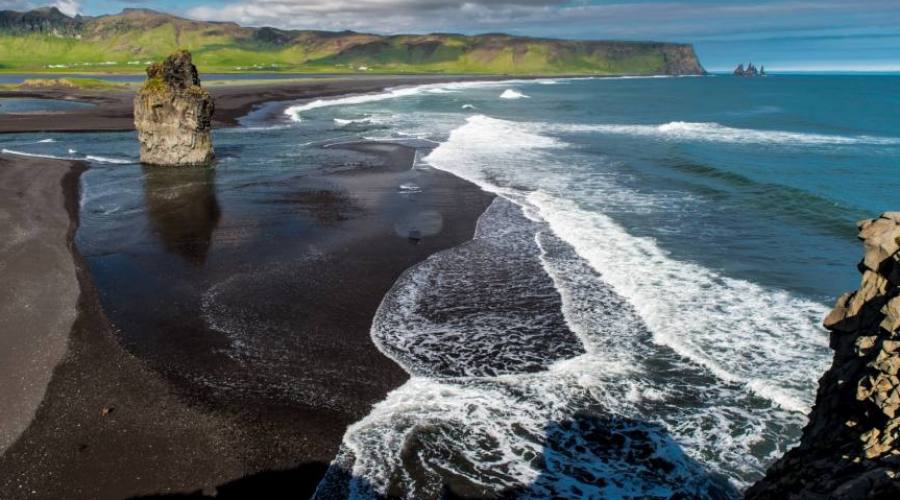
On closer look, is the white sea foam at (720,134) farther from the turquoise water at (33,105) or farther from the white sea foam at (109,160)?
the turquoise water at (33,105)

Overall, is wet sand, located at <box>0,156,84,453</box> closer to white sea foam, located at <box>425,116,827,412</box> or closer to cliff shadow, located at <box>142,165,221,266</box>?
cliff shadow, located at <box>142,165,221,266</box>

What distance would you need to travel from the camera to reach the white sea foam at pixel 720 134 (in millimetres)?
51666

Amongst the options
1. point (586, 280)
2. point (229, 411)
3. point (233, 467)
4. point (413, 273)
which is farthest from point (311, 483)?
point (586, 280)

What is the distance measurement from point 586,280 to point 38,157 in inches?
1425

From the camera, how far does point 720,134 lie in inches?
2212

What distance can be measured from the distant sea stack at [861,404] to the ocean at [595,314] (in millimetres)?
3170

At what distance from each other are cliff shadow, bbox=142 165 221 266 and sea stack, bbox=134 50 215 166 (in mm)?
964

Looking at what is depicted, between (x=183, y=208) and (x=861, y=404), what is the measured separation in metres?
25.5

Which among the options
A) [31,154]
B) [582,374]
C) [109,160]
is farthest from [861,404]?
[31,154]

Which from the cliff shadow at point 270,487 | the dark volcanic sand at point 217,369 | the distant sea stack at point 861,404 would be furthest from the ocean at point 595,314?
the distant sea stack at point 861,404

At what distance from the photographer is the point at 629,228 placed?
2322cm

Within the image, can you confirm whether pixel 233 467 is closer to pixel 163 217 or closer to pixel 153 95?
pixel 163 217

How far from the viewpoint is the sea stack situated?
114 feet

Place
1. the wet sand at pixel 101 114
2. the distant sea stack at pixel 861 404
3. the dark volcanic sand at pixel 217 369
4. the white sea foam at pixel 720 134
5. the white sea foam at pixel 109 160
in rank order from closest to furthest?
1. the distant sea stack at pixel 861 404
2. the dark volcanic sand at pixel 217 369
3. the white sea foam at pixel 109 160
4. the white sea foam at pixel 720 134
5. the wet sand at pixel 101 114
